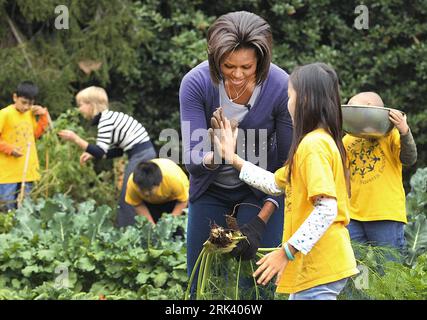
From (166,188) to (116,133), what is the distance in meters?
0.89

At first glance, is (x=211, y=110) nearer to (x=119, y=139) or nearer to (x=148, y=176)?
(x=148, y=176)

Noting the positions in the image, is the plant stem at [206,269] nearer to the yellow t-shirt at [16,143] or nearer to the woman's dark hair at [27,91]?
the yellow t-shirt at [16,143]

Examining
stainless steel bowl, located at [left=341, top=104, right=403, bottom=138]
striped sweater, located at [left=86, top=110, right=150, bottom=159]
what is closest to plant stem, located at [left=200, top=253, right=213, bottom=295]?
stainless steel bowl, located at [left=341, top=104, right=403, bottom=138]

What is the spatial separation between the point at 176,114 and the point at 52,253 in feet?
16.7

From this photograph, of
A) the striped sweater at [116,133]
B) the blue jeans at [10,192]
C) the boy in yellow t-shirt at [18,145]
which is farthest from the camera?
the boy in yellow t-shirt at [18,145]

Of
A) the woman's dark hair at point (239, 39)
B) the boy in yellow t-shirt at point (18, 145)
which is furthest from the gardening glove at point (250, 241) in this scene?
the boy in yellow t-shirt at point (18, 145)

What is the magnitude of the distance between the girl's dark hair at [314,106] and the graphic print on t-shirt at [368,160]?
1.78 metres

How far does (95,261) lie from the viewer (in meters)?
5.90

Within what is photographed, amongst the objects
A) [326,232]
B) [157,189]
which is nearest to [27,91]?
[157,189]

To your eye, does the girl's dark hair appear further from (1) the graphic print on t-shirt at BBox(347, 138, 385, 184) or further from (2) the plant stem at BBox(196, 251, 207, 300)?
(1) the graphic print on t-shirt at BBox(347, 138, 385, 184)

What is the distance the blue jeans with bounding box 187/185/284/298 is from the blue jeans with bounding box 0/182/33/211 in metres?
4.32

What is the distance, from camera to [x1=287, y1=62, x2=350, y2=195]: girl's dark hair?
3.54m

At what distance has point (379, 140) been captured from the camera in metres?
5.31

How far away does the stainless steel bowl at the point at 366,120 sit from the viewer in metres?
5.00
